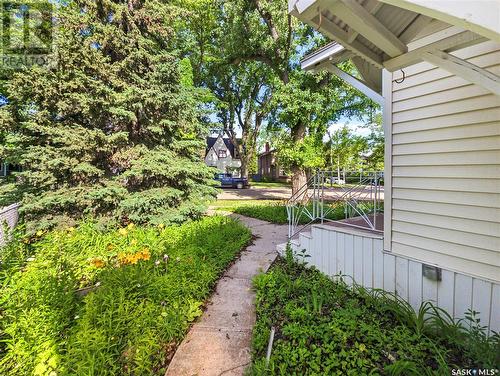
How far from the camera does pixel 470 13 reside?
1.09 m

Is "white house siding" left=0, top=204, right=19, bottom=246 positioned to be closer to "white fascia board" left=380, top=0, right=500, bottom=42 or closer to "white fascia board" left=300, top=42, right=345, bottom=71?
"white fascia board" left=300, top=42, right=345, bottom=71

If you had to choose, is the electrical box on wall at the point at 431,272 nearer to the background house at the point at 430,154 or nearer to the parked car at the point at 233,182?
the background house at the point at 430,154

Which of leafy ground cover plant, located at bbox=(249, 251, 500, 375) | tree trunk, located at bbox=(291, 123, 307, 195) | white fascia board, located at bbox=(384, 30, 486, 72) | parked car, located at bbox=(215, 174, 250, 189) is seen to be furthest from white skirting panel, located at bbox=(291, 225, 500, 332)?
parked car, located at bbox=(215, 174, 250, 189)

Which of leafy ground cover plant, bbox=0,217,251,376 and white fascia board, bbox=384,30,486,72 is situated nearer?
white fascia board, bbox=384,30,486,72

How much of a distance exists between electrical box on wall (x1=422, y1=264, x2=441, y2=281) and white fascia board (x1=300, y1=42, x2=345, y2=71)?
8.55 feet

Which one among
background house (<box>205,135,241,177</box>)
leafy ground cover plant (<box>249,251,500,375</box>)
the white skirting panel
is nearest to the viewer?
leafy ground cover plant (<box>249,251,500,375</box>)

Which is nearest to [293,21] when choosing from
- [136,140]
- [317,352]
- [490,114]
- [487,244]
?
[136,140]

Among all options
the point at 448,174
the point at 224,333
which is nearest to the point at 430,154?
the point at 448,174

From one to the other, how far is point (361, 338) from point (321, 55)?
322 centimetres

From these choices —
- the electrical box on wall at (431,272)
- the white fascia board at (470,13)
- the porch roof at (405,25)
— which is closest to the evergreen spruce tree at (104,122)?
the porch roof at (405,25)

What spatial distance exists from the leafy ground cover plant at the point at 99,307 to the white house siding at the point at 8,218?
454mm

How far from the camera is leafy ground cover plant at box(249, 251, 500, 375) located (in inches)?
81.0

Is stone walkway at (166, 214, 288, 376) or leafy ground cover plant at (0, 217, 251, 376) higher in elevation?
leafy ground cover plant at (0, 217, 251, 376)

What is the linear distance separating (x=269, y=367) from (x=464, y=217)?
230cm
